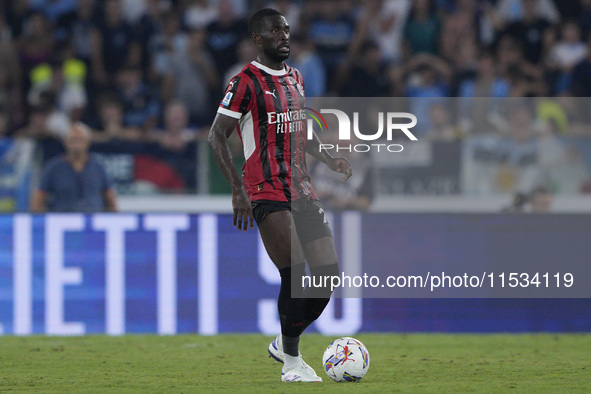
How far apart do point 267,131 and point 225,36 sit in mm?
7727

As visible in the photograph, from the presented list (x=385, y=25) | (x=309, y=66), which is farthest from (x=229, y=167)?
(x=385, y=25)

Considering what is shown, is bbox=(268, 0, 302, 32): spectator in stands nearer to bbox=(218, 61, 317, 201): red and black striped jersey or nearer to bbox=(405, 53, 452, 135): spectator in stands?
bbox=(405, 53, 452, 135): spectator in stands

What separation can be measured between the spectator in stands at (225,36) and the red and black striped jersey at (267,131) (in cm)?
732

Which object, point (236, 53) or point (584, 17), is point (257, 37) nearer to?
point (236, 53)

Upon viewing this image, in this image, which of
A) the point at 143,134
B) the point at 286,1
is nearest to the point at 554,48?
the point at 286,1

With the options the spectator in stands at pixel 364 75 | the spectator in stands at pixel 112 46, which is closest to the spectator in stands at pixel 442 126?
the spectator in stands at pixel 364 75

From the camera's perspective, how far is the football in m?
6.41

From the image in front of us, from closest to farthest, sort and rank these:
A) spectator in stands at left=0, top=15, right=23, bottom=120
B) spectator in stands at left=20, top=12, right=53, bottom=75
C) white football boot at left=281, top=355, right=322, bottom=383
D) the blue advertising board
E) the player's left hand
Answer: white football boot at left=281, top=355, right=322, bottom=383 → the player's left hand → the blue advertising board → spectator in stands at left=0, top=15, right=23, bottom=120 → spectator in stands at left=20, top=12, right=53, bottom=75

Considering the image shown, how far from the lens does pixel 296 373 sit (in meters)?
6.39

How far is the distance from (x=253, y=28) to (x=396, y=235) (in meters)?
3.92

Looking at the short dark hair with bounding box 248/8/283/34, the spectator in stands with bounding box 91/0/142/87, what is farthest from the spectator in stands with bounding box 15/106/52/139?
the short dark hair with bounding box 248/8/283/34

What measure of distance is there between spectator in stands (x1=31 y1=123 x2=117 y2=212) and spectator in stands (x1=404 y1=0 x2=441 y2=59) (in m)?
5.21

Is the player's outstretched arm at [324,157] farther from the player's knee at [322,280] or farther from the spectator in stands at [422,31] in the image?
the spectator in stands at [422,31]

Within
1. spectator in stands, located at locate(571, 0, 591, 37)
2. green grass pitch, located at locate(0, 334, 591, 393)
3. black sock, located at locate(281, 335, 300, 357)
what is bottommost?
green grass pitch, located at locate(0, 334, 591, 393)
